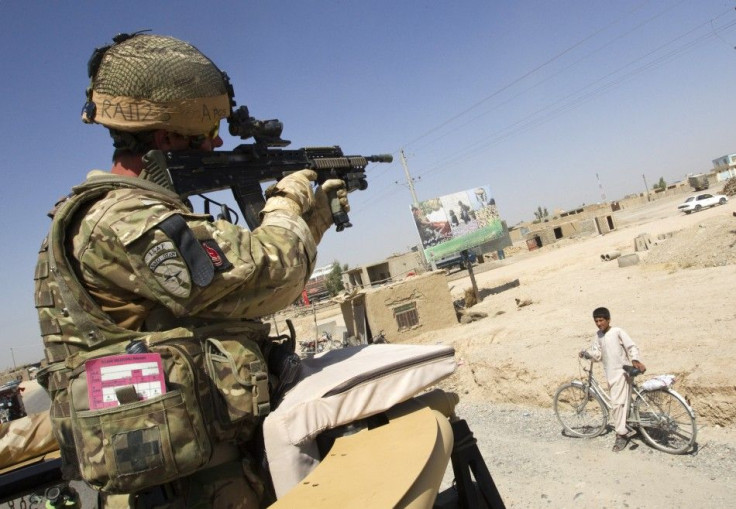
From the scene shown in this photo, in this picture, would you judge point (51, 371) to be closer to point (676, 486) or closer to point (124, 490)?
point (124, 490)

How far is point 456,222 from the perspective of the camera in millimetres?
26094

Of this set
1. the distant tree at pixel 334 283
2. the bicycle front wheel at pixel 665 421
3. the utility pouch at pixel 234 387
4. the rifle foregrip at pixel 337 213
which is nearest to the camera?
the utility pouch at pixel 234 387

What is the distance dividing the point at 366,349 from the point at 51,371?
3.21ft

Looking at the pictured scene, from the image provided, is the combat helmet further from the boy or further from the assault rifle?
the boy

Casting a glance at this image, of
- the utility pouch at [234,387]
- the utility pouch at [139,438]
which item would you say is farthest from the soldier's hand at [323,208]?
the utility pouch at [139,438]

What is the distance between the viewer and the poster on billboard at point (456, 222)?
25.3 meters

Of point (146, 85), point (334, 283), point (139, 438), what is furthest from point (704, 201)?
point (139, 438)

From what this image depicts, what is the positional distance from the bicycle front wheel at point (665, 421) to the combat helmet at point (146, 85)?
528cm

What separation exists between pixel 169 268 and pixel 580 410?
599 cm

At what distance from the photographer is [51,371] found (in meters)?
1.45

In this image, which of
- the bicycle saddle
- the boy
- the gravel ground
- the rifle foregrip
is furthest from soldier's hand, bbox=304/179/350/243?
the bicycle saddle

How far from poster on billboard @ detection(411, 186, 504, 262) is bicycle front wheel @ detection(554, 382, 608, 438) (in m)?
18.5

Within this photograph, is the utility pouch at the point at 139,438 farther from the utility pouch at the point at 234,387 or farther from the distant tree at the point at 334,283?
the distant tree at the point at 334,283

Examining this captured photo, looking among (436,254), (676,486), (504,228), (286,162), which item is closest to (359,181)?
(286,162)
